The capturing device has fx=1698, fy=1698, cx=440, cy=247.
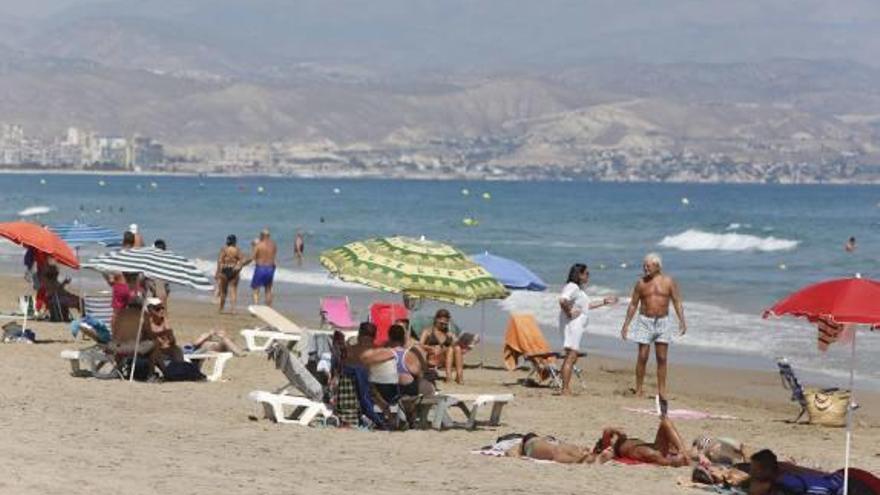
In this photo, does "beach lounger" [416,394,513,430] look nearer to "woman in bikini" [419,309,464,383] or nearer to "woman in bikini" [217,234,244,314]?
"woman in bikini" [419,309,464,383]

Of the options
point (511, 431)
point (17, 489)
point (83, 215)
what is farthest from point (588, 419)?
point (83, 215)

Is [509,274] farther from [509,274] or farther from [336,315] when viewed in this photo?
[336,315]

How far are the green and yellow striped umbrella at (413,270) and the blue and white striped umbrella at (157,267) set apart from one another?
108cm

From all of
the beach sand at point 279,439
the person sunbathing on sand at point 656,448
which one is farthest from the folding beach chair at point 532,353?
the person sunbathing on sand at point 656,448

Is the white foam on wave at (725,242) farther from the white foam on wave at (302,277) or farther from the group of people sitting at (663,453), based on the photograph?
the group of people sitting at (663,453)

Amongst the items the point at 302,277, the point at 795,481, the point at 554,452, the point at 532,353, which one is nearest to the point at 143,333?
the point at 532,353

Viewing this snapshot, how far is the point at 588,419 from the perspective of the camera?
13328 millimetres

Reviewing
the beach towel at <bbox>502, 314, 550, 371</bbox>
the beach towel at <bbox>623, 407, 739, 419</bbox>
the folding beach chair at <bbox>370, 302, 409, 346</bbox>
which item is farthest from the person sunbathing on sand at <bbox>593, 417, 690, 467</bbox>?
the folding beach chair at <bbox>370, 302, 409, 346</bbox>

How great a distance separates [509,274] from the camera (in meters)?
16.9

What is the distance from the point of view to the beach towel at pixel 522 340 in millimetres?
16047

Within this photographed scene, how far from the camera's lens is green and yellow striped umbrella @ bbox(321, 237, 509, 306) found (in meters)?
13.3

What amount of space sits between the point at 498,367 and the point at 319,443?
6.90 metres

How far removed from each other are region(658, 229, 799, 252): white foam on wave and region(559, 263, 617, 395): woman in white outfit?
132 ft

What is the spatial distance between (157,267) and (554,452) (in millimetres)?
4556
